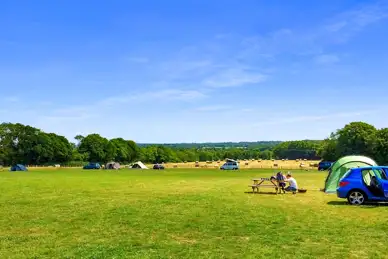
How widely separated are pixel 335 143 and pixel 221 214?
115 m

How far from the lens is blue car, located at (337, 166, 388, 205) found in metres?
21.7

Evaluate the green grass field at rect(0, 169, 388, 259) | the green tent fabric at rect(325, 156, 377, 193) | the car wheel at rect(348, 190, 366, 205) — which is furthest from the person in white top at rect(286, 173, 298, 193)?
the car wheel at rect(348, 190, 366, 205)

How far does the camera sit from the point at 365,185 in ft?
72.4

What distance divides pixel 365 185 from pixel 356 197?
0.79 metres

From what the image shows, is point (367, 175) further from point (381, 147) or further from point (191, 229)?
point (381, 147)

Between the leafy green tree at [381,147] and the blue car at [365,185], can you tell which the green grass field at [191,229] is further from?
the leafy green tree at [381,147]

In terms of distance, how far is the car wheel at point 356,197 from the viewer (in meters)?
22.1

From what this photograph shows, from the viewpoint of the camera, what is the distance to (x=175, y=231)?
48.7ft

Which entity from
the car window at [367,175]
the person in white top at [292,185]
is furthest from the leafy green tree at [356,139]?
the car window at [367,175]

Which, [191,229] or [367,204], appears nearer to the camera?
[191,229]

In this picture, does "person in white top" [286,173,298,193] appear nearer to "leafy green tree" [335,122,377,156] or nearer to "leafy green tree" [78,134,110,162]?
"leafy green tree" [335,122,377,156]

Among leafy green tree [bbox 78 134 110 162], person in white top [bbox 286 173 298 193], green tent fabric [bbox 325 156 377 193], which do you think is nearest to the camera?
green tent fabric [bbox 325 156 377 193]

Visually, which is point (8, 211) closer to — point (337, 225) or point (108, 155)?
point (337, 225)

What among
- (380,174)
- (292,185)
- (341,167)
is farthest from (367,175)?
(292,185)
